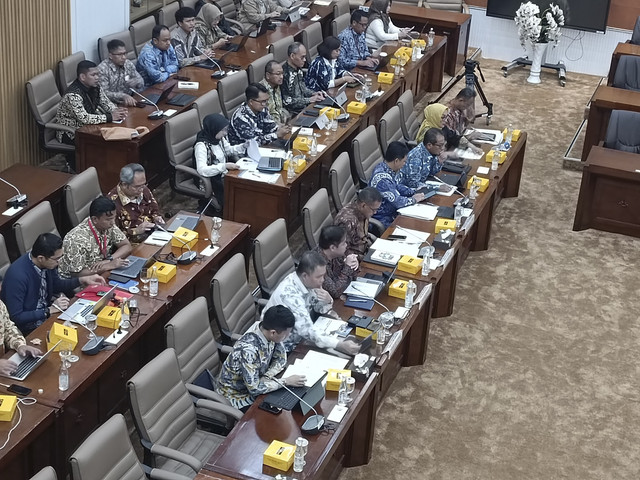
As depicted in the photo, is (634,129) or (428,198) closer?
(428,198)

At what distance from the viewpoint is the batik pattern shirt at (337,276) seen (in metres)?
6.66

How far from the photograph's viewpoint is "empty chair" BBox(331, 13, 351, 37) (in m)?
12.4

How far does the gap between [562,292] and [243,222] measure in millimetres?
2830

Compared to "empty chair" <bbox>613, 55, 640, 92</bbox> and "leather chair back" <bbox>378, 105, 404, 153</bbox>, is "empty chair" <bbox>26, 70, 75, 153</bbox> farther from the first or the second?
"empty chair" <bbox>613, 55, 640, 92</bbox>

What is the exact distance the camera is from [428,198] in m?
8.26

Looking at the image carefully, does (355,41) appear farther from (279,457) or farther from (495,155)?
(279,457)

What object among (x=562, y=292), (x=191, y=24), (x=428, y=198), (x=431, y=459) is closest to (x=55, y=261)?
(x=431, y=459)

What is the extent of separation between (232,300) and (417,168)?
271 cm

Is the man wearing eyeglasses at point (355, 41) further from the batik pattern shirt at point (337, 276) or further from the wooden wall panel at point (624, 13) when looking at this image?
the batik pattern shirt at point (337, 276)

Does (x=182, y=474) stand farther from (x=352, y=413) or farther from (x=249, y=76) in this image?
(x=249, y=76)

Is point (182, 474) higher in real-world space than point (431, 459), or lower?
higher

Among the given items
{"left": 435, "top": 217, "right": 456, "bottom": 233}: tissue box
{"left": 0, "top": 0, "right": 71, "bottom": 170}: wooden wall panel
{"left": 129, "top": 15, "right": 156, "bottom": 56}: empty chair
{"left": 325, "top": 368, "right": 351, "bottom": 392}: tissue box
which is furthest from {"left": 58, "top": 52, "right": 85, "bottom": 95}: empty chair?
{"left": 325, "top": 368, "right": 351, "bottom": 392}: tissue box

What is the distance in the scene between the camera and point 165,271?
657 centimetres

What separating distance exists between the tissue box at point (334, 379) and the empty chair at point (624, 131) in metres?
5.59
